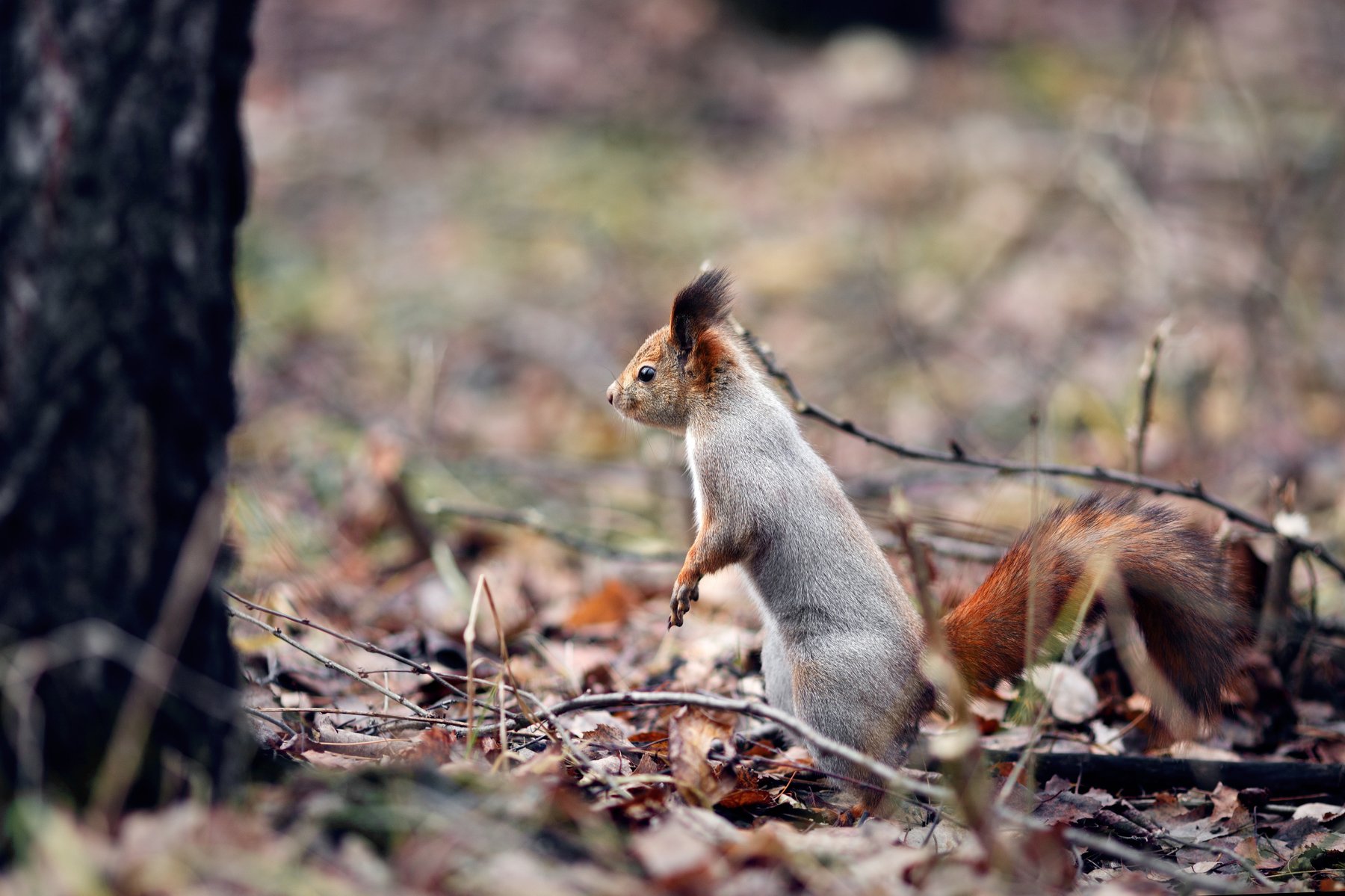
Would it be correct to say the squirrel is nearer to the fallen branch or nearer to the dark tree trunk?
the fallen branch

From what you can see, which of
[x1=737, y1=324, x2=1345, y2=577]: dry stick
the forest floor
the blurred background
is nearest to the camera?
the forest floor

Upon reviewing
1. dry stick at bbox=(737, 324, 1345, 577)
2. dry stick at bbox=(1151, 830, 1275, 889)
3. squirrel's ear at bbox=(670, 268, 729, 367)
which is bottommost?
dry stick at bbox=(1151, 830, 1275, 889)

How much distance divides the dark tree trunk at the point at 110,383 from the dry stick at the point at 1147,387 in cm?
233

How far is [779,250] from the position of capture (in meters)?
8.30

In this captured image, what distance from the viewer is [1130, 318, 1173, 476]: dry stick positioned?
3.10m

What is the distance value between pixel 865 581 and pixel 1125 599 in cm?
58

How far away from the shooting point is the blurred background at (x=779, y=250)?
5.39 metres

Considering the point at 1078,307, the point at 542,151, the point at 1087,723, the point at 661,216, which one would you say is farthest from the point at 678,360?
the point at 542,151

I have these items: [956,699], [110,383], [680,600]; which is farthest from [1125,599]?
[110,383]

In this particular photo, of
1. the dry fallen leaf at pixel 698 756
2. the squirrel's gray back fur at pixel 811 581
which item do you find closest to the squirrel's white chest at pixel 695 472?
the squirrel's gray back fur at pixel 811 581

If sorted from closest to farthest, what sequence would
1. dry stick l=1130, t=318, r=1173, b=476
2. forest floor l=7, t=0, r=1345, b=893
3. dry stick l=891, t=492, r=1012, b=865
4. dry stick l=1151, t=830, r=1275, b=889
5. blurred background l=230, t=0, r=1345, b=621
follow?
dry stick l=891, t=492, r=1012, b=865 < forest floor l=7, t=0, r=1345, b=893 < dry stick l=1151, t=830, r=1275, b=889 < dry stick l=1130, t=318, r=1173, b=476 < blurred background l=230, t=0, r=1345, b=621

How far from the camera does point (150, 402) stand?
186cm

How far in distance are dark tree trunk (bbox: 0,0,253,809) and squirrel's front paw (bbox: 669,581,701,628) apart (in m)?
1.07

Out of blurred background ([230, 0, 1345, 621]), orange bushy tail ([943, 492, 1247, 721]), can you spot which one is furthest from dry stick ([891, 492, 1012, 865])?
blurred background ([230, 0, 1345, 621])
